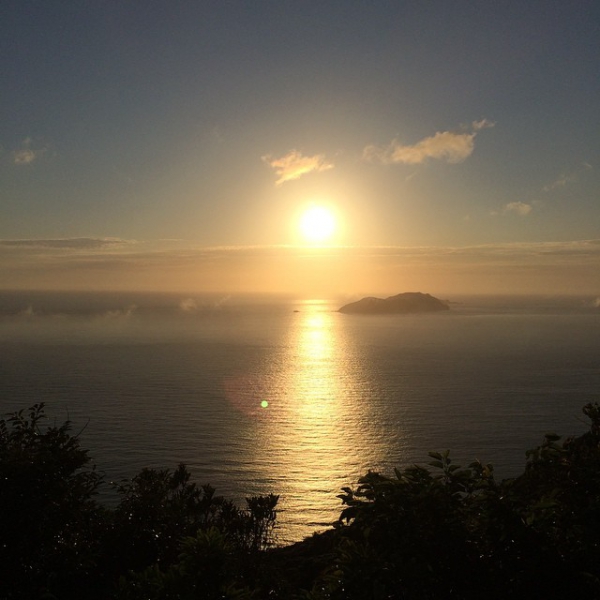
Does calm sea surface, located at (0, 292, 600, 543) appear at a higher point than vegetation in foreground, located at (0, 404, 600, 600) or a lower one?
lower

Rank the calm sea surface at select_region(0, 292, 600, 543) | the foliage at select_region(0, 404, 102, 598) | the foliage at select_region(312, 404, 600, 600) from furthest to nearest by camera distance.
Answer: the calm sea surface at select_region(0, 292, 600, 543)
the foliage at select_region(0, 404, 102, 598)
the foliage at select_region(312, 404, 600, 600)

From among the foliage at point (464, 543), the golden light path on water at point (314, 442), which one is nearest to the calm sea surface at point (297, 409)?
the golden light path on water at point (314, 442)

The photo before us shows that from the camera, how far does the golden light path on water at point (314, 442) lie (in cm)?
6019

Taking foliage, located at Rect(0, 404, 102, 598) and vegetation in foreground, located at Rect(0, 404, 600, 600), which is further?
foliage, located at Rect(0, 404, 102, 598)

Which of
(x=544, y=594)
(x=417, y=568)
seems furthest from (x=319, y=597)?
(x=544, y=594)

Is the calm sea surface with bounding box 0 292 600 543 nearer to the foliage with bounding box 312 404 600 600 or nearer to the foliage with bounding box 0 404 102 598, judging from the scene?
→ the foliage with bounding box 312 404 600 600

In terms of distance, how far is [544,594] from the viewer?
10.6 metres

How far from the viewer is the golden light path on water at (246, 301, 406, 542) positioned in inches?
2370

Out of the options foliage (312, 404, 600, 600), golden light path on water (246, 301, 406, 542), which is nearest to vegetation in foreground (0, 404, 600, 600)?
foliage (312, 404, 600, 600)

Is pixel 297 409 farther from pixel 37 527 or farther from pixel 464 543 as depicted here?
pixel 464 543

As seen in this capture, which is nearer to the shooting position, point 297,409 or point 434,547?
point 434,547

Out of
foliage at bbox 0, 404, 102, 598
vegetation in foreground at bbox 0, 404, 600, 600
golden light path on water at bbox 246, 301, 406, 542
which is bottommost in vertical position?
golden light path on water at bbox 246, 301, 406, 542

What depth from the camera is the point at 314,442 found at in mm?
84812

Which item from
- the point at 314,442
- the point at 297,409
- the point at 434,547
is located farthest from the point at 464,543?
the point at 297,409
